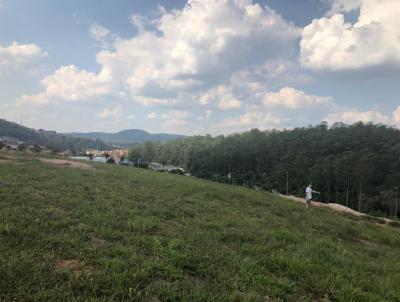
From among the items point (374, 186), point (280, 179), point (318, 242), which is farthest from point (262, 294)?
point (280, 179)

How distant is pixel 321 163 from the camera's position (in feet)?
262

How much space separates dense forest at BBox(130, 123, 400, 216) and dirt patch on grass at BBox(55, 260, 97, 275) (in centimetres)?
6174

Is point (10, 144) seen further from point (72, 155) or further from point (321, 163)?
point (321, 163)

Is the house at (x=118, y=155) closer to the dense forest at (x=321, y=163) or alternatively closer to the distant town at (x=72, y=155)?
the distant town at (x=72, y=155)

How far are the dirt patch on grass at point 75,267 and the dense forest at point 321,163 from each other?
6174 cm

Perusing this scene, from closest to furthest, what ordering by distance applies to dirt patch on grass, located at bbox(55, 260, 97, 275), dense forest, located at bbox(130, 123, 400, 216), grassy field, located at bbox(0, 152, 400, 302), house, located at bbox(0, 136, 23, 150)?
grassy field, located at bbox(0, 152, 400, 302) < dirt patch on grass, located at bbox(55, 260, 97, 275) < house, located at bbox(0, 136, 23, 150) < dense forest, located at bbox(130, 123, 400, 216)

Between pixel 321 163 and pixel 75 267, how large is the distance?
264 ft

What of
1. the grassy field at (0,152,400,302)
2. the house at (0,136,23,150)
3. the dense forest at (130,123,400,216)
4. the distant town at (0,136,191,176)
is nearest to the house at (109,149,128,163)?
the distant town at (0,136,191,176)

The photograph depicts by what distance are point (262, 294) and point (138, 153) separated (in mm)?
151548

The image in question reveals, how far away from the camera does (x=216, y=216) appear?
11398 mm

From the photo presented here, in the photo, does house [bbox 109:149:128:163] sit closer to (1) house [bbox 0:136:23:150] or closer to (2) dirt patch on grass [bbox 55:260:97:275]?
(1) house [bbox 0:136:23:150]

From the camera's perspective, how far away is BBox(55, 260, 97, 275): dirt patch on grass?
17.1 ft

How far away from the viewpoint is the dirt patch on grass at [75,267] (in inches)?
205

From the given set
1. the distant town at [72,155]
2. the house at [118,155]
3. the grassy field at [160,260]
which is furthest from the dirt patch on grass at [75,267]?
the house at [118,155]
